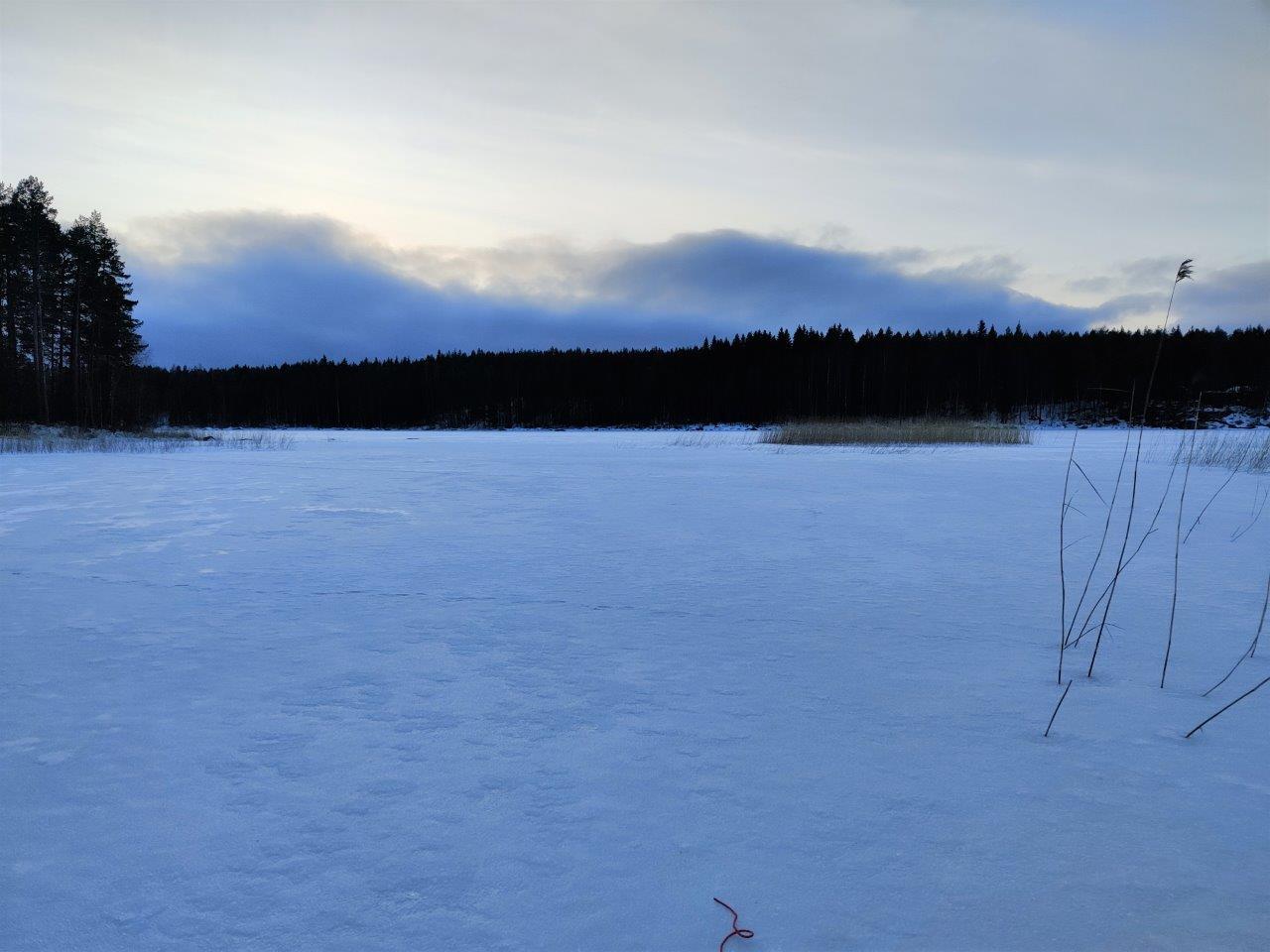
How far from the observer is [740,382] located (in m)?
62.8

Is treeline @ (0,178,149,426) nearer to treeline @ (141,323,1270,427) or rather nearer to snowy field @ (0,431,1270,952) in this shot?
treeline @ (141,323,1270,427)

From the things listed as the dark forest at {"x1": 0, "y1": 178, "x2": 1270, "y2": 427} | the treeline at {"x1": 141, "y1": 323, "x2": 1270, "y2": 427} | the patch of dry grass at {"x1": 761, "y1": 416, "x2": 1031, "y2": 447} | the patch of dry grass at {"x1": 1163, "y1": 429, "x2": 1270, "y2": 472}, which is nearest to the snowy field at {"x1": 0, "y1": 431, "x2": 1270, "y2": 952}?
the patch of dry grass at {"x1": 1163, "y1": 429, "x2": 1270, "y2": 472}

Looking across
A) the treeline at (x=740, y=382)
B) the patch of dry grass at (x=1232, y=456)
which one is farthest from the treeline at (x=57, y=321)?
the patch of dry grass at (x=1232, y=456)

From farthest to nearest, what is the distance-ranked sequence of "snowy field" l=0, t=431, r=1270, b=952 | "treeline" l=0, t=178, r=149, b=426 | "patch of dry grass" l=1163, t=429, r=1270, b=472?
1. "treeline" l=0, t=178, r=149, b=426
2. "patch of dry grass" l=1163, t=429, r=1270, b=472
3. "snowy field" l=0, t=431, r=1270, b=952

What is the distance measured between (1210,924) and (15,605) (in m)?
4.53

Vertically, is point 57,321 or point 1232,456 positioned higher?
point 57,321

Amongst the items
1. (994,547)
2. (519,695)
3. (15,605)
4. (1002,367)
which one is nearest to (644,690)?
(519,695)

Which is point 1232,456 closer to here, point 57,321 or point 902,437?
point 902,437

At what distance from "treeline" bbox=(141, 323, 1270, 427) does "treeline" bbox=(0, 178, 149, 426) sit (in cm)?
1099

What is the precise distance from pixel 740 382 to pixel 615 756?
62.2 meters

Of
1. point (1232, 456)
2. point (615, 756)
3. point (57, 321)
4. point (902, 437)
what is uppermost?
point (57, 321)

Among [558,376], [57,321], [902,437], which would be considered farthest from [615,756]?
[558,376]

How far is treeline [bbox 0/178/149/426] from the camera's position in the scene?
90.5 feet

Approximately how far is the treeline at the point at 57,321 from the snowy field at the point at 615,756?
98.6ft
